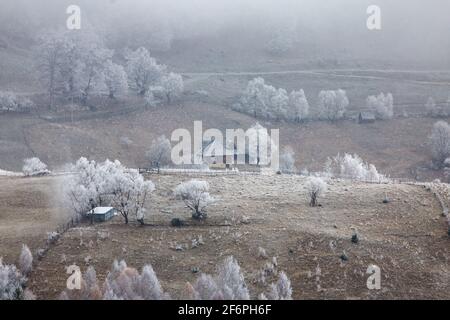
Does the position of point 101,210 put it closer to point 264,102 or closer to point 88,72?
point 88,72

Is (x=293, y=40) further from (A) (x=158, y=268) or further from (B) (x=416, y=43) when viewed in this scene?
(A) (x=158, y=268)

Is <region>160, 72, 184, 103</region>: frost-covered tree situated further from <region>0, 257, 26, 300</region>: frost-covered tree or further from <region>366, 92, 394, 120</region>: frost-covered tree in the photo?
<region>0, 257, 26, 300</region>: frost-covered tree

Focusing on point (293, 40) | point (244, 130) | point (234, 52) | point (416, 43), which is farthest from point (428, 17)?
point (244, 130)

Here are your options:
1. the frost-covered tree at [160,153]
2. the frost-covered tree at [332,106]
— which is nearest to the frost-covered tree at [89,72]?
the frost-covered tree at [160,153]

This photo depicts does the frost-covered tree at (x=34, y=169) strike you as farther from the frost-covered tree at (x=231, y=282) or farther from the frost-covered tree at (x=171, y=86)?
the frost-covered tree at (x=171, y=86)

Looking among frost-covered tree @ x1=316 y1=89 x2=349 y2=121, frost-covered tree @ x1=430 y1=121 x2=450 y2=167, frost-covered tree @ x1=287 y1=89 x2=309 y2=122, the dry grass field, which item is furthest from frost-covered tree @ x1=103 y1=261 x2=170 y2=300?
frost-covered tree @ x1=316 y1=89 x2=349 y2=121
